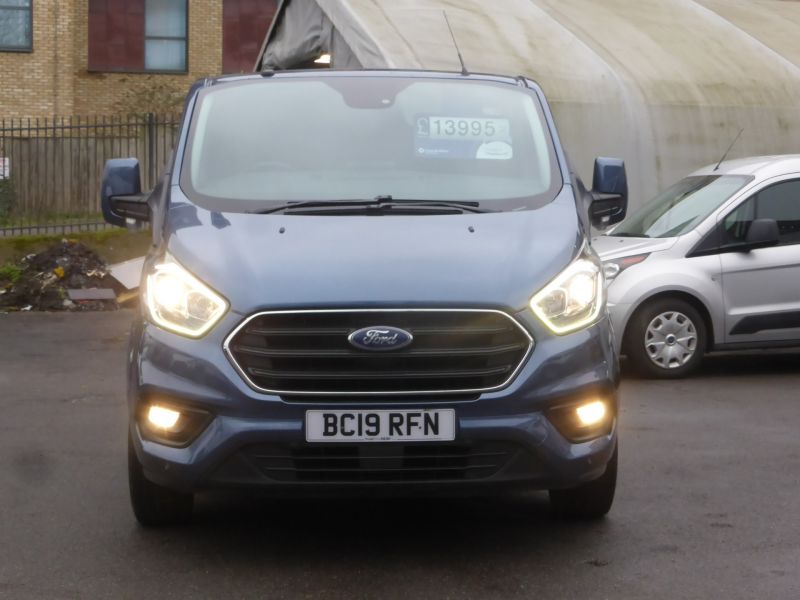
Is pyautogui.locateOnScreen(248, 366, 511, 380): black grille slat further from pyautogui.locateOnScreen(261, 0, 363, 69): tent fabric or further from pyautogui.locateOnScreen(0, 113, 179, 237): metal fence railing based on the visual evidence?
pyautogui.locateOnScreen(0, 113, 179, 237): metal fence railing

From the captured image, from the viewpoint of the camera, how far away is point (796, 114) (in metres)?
16.0

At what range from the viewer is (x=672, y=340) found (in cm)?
1064

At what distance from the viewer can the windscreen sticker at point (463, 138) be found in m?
6.26

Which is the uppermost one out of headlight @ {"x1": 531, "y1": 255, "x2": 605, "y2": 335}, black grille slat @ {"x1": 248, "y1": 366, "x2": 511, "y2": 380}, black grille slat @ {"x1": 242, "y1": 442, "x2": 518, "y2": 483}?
headlight @ {"x1": 531, "y1": 255, "x2": 605, "y2": 335}

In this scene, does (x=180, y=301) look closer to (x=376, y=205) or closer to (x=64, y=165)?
(x=376, y=205)

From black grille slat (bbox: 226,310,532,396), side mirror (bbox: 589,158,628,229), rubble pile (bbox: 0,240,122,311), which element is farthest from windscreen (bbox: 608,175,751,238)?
rubble pile (bbox: 0,240,122,311)

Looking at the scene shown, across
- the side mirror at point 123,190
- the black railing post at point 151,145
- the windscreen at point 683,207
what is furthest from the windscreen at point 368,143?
the black railing post at point 151,145

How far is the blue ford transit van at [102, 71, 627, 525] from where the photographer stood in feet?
16.2

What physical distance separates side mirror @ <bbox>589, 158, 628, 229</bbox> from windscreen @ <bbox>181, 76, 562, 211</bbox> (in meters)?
0.38

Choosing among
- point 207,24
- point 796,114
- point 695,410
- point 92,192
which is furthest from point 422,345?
point 207,24

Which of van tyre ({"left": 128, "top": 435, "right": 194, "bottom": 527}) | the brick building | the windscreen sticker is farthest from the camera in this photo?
the brick building

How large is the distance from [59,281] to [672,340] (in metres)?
9.12

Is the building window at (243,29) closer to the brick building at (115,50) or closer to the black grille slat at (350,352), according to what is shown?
the brick building at (115,50)

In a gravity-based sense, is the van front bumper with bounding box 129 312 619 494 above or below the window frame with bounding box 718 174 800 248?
above
